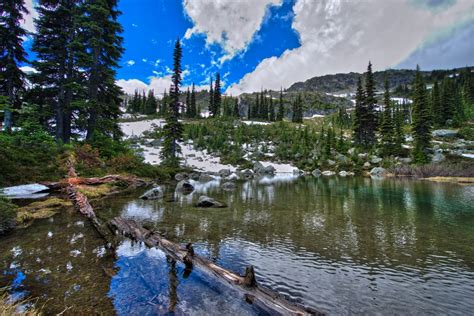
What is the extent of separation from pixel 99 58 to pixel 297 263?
29785 mm

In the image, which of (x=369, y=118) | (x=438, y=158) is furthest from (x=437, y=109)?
(x=438, y=158)

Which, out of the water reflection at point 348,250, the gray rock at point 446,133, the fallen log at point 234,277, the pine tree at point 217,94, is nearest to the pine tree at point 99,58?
the water reflection at point 348,250

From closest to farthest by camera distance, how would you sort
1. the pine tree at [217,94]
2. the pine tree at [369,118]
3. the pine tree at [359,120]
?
the pine tree at [369,118], the pine tree at [359,120], the pine tree at [217,94]

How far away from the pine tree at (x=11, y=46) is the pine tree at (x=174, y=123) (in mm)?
17868

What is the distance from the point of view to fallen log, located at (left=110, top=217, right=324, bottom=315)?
4289 mm

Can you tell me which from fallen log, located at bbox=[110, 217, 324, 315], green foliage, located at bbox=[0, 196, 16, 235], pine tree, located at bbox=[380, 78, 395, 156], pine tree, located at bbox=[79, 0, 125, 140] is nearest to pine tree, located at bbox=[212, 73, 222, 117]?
pine tree, located at bbox=[380, 78, 395, 156]

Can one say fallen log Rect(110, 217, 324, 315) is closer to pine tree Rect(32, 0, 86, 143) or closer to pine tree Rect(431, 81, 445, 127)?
pine tree Rect(32, 0, 86, 143)

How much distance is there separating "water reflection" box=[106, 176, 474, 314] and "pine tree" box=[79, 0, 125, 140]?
13912 millimetres

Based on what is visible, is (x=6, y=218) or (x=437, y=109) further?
(x=437, y=109)

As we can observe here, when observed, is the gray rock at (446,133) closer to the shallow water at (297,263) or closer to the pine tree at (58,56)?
the shallow water at (297,263)

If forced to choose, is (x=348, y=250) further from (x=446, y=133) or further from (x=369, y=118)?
(x=446, y=133)

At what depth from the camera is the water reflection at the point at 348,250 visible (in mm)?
5754

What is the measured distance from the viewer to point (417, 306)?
5.35m

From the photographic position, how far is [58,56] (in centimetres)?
2495
